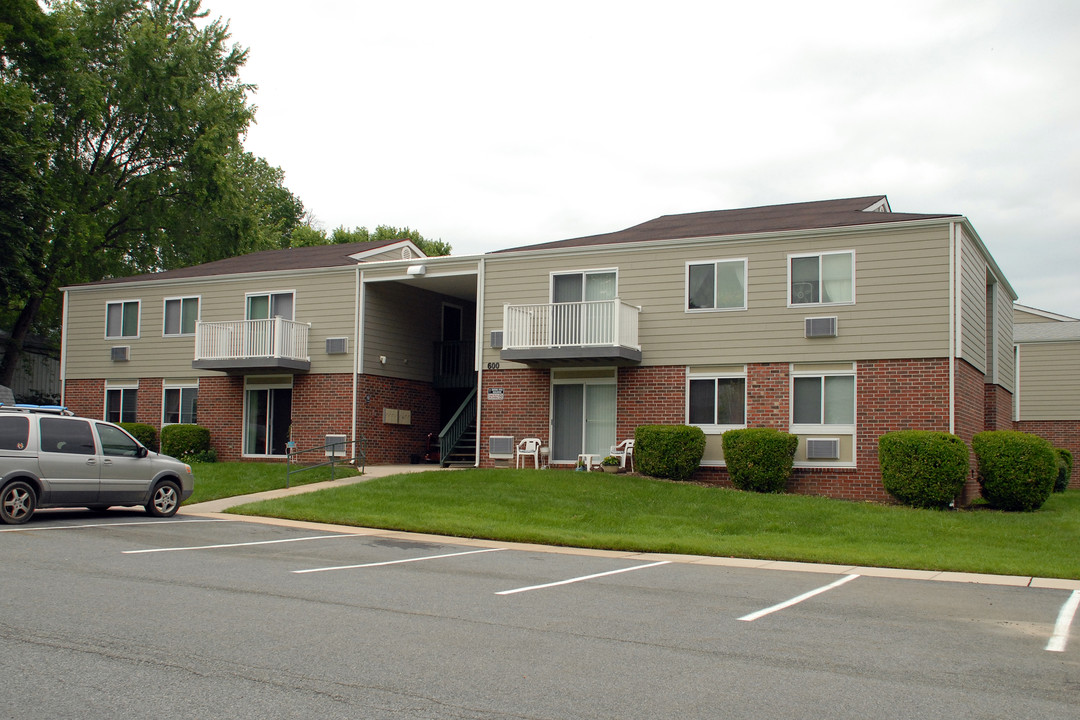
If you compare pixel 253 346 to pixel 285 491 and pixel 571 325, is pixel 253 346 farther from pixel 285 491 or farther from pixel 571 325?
pixel 571 325

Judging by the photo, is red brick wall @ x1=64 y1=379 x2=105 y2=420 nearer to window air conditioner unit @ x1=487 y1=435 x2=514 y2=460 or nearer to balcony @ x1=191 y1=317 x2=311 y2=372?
balcony @ x1=191 y1=317 x2=311 y2=372

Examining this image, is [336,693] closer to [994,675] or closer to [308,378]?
[994,675]

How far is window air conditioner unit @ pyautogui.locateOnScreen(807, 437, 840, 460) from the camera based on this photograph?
2025cm

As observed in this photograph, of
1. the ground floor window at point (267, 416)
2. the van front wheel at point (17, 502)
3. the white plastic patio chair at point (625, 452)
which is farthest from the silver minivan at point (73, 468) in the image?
the ground floor window at point (267, 416)

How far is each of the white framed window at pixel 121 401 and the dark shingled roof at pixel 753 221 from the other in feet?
40.3

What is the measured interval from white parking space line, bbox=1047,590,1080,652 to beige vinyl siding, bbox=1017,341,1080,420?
25.6 metres

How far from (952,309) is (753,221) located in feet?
17.4

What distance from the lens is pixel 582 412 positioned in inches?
913

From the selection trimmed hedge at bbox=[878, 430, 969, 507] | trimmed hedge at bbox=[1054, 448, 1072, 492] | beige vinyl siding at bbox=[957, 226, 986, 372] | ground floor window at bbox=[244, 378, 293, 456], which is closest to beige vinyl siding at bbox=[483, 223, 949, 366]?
beige vinyl siding at bbox=[957, 226, 986, 372]

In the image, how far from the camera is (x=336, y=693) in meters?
5.71

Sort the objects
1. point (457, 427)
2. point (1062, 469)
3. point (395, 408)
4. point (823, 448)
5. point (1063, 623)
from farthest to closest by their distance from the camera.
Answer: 1. point (1062, 469)
2. point (395, 408)
3. point (457, 427)
4. point (823, 448)
5. point (1063, 623)

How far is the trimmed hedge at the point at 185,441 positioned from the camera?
26906mm

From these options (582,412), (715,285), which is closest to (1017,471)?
(715,285)

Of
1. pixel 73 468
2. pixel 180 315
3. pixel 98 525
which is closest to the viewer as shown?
pixel 98 525
